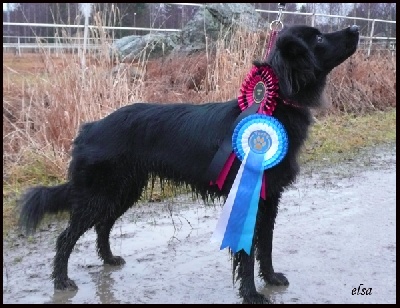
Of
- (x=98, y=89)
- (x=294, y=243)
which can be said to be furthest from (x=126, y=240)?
(x=98, y=89)

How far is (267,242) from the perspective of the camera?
3736mm

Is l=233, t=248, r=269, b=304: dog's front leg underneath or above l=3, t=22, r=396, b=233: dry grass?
underneath

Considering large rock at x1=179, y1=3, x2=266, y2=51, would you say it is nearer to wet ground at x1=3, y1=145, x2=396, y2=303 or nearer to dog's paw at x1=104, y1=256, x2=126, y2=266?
wet ground at x1=3, y1=145, x2=396, y2=303

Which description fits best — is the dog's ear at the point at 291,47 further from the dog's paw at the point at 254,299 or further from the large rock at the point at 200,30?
the large rock at the point at 200,30

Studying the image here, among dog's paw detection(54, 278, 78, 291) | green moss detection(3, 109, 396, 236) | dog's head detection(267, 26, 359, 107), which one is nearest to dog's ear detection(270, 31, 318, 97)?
dog's head detection(267, 26, 359, 107)

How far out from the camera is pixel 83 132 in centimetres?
385

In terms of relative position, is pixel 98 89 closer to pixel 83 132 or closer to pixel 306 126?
pixel 83 132

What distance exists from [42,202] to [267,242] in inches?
64.7

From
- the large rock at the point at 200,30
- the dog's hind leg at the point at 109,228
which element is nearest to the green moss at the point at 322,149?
the dog's hind leg at the point at 109,228

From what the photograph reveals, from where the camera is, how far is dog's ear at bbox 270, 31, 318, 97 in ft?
11.1

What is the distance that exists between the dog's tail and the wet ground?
0.36m

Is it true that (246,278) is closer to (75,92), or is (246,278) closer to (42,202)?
(42,202)

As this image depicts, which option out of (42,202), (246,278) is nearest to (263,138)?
(246,278)

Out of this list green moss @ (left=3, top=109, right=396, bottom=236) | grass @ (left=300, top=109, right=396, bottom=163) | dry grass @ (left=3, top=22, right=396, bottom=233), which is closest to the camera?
green moss @ (left=3, top=109, right=396, bottom=236)
